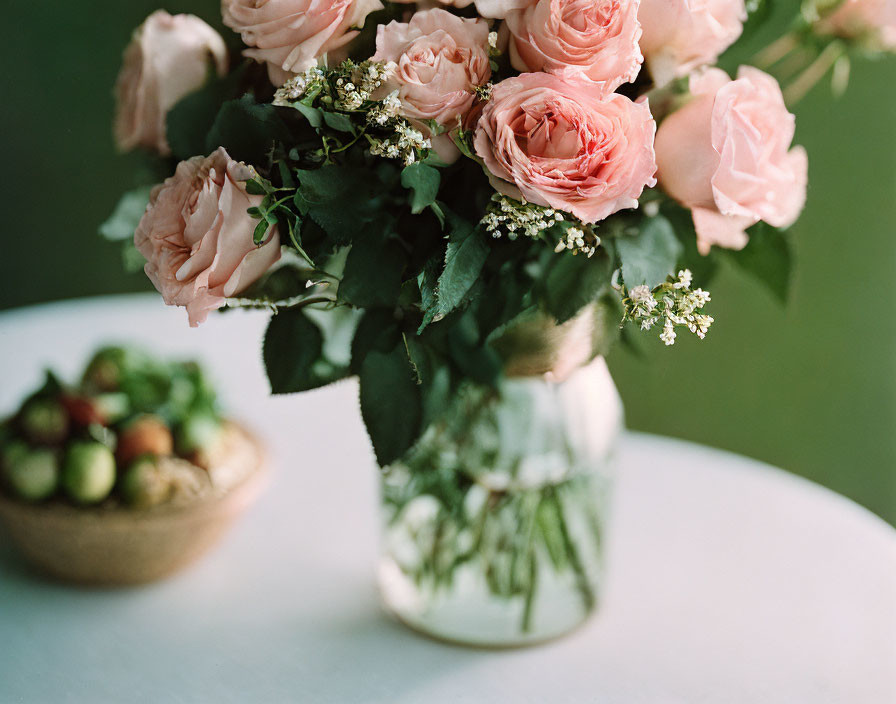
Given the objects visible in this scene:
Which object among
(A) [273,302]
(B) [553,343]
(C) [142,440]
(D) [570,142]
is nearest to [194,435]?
(C) [142,440]

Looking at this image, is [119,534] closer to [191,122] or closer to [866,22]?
[191,122]

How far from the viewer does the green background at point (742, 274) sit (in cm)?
137

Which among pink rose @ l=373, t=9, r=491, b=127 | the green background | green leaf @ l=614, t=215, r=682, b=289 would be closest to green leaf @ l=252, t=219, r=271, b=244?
pink rose @ l=373, t=9, r=491, b=127

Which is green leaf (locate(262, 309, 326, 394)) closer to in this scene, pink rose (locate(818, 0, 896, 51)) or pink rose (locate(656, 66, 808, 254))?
pink rose (locate(656, 66, 808, 254))

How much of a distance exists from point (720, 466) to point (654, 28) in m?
0.66

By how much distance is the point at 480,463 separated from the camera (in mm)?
718

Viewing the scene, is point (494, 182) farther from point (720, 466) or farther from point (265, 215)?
point (720, 466)

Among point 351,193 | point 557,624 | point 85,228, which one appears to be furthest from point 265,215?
point 85,228

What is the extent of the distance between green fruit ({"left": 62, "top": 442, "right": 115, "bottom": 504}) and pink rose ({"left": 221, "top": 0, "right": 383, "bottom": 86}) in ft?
1.29

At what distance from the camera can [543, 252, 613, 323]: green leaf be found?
58cm

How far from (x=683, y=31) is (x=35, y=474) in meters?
0.63

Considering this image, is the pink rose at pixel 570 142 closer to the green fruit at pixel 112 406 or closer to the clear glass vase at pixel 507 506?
the clear glass vase at pixel 507 506

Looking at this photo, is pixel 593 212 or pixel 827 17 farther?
pixel 827 17

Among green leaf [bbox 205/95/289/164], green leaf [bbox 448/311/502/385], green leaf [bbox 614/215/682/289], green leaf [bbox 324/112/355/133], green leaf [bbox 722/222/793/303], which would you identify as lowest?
green leaf [bbox 448/311/502/385]
